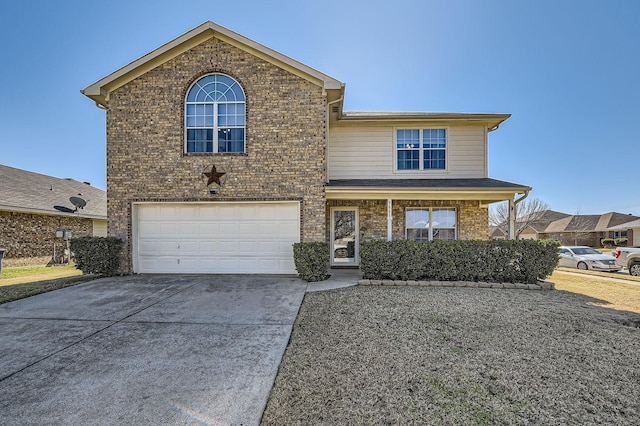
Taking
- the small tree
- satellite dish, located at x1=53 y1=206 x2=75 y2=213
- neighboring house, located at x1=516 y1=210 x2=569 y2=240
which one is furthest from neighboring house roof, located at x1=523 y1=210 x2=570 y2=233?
satellite dish, located at x1=53 y1=206 x2=75 y2=213

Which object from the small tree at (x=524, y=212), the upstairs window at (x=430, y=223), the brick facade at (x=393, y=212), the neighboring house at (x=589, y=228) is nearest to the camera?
the brick facade at (x=393, y=212)

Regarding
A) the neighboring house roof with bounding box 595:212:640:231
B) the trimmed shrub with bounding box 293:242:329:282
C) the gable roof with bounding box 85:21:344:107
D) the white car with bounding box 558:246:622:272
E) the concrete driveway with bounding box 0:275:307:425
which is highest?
→ the gable roof with bounding box 85:21:344:107

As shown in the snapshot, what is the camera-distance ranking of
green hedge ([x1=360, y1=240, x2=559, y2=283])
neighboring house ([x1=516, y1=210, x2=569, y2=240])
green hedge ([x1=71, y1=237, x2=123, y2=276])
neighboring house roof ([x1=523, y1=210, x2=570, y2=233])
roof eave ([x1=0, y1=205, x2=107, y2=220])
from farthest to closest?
neighboring house roof ([x1=523, y1=210, x2=570, y2=233])
neighboring house ([x1=516, y1=210, x2=569, y2=240])
roof eave ([x1=0, y1=205, x2=107, y2=220])
green hedge ([x1=71, y1=237, x2=123, y2=276])
green hedge ([x1=360, y1=240, x2=559, y2=283])

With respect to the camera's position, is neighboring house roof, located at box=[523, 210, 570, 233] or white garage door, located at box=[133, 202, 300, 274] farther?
neighboring house roof, located at box=[523, 210, 570, 233]

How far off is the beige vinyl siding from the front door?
1.40 m

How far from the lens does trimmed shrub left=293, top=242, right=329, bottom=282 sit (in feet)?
27.2

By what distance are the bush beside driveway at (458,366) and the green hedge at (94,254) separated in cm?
679

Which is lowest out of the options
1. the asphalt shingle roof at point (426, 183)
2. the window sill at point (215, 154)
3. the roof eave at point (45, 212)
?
the roof eave at point (45, 212)

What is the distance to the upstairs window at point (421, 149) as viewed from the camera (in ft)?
36.3

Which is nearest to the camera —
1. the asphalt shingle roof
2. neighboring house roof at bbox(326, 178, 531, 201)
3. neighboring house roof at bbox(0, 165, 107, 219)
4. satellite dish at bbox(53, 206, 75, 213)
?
neighboring house roof at bbox(326, 178, 531, 201)

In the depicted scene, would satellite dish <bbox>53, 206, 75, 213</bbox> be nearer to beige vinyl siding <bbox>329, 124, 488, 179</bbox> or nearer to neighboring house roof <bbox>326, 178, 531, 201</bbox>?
beige vinyl siding <bbox>329, 124, 488, 179</bbox>

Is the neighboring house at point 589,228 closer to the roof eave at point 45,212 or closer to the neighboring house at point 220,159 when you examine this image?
the neighboring house at point 220,159

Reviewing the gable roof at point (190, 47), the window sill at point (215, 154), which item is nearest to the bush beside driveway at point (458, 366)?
the window sill at point (215, 154)

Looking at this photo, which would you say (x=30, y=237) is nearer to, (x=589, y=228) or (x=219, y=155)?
Result: (x=219, y=155)
